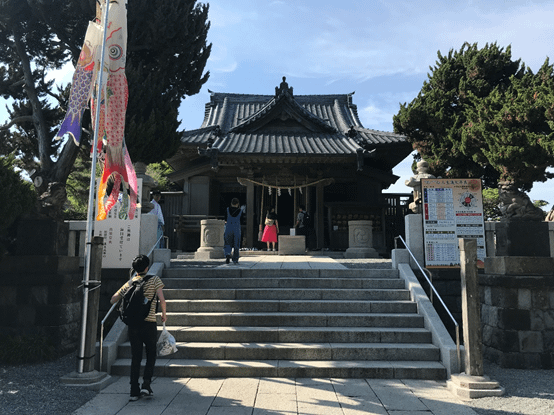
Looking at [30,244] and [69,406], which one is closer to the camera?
[69,406]

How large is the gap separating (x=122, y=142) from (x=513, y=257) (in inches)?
282

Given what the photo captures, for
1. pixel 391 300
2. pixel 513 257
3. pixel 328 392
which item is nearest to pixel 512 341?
pixel 513 257

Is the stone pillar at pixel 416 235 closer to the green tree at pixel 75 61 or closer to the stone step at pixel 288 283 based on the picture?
the stone step at pixel 288 283

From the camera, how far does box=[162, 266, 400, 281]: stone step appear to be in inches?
317

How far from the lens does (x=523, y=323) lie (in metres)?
6.34

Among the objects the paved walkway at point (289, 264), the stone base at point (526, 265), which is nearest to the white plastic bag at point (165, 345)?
the paved walkway at point (289, 264)

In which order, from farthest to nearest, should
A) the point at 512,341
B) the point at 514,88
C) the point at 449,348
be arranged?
the point at 514,88
the point at 512,341
the point at 449,348

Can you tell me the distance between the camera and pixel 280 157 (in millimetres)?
15258

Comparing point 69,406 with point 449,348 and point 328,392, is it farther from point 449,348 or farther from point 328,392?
point 449,348

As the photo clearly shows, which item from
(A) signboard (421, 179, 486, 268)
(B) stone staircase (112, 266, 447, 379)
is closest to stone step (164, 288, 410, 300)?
(B) stone staircase (112, 266, 447, 379)

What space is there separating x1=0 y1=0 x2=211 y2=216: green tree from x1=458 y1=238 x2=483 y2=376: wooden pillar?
7.88m

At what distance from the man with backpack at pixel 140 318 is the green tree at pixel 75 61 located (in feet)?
19.2

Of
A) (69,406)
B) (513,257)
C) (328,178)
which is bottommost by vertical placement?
(69,406)

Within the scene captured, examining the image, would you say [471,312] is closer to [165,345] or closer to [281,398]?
[281,398]
